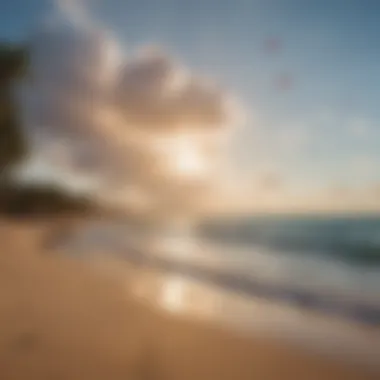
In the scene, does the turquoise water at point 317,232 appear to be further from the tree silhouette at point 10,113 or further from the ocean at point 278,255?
the tree silhouette at point 10,113

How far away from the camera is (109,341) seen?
1150 millimetres

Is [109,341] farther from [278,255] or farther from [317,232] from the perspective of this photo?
[278,255]

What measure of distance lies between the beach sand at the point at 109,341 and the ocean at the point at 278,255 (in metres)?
0.21

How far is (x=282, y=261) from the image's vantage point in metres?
1.81

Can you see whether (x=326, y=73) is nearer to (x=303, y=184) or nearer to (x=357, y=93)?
(x=357, y=93)

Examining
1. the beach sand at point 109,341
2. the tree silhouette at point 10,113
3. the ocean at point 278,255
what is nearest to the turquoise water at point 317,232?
the ocean at point 278,255

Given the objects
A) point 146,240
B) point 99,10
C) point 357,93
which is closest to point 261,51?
point 357,93

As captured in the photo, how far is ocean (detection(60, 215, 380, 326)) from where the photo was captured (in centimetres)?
138

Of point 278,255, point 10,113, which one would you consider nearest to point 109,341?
point 10,113

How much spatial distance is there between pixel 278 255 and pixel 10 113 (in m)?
1.15

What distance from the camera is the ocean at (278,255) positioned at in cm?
138

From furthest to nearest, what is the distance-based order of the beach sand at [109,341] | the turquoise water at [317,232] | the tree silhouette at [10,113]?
the turquoise water at [317,232], the tree silhouette at [10,113], the beach sand at [109,341]

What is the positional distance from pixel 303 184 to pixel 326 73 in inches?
12.4

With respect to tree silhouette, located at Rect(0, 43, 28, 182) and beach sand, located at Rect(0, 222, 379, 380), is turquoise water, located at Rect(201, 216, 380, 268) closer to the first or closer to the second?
beach sand, located at Rect(0, 222, 379, 380)
